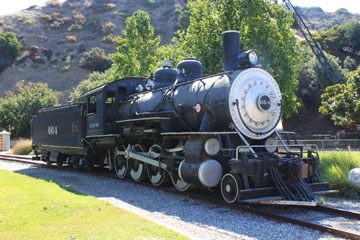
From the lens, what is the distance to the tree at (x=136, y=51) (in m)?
25.6

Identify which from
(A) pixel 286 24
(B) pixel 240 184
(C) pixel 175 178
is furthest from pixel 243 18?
(B) pixel 240 184

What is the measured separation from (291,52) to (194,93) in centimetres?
934

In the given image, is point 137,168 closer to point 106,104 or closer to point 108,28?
point 106,104

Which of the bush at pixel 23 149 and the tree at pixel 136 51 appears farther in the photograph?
the bush at pixel 23 149

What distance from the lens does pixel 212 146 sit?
766 cm

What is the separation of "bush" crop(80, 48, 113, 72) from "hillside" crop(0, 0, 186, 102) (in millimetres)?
1484

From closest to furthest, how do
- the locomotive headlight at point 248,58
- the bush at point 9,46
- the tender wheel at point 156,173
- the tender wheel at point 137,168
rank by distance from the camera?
the locomotive headlight at point 248,58 < the tender wheel at point 156,173 < the tender wheel at point 137,168 < the bush at point 9,46

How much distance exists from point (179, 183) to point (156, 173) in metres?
1.35

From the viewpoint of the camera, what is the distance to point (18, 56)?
68.8 meters

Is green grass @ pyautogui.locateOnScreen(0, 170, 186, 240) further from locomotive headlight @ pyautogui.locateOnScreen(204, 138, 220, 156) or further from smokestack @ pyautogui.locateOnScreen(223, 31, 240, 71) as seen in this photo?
smokestack @ pyautogui.locateOnScreen(223, 31, 240, 71)

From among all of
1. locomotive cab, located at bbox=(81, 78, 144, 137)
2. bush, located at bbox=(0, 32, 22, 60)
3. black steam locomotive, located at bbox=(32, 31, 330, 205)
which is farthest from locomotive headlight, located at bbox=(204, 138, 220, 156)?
bush, located at bbox=(0, 32, 22, 60)

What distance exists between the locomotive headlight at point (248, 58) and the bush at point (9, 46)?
6936cm

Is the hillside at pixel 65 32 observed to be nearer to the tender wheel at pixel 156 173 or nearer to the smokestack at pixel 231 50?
the tender wheel at pixel 156 173

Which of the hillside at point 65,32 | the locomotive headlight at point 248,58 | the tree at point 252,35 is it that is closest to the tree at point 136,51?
the tree at point 252,35
